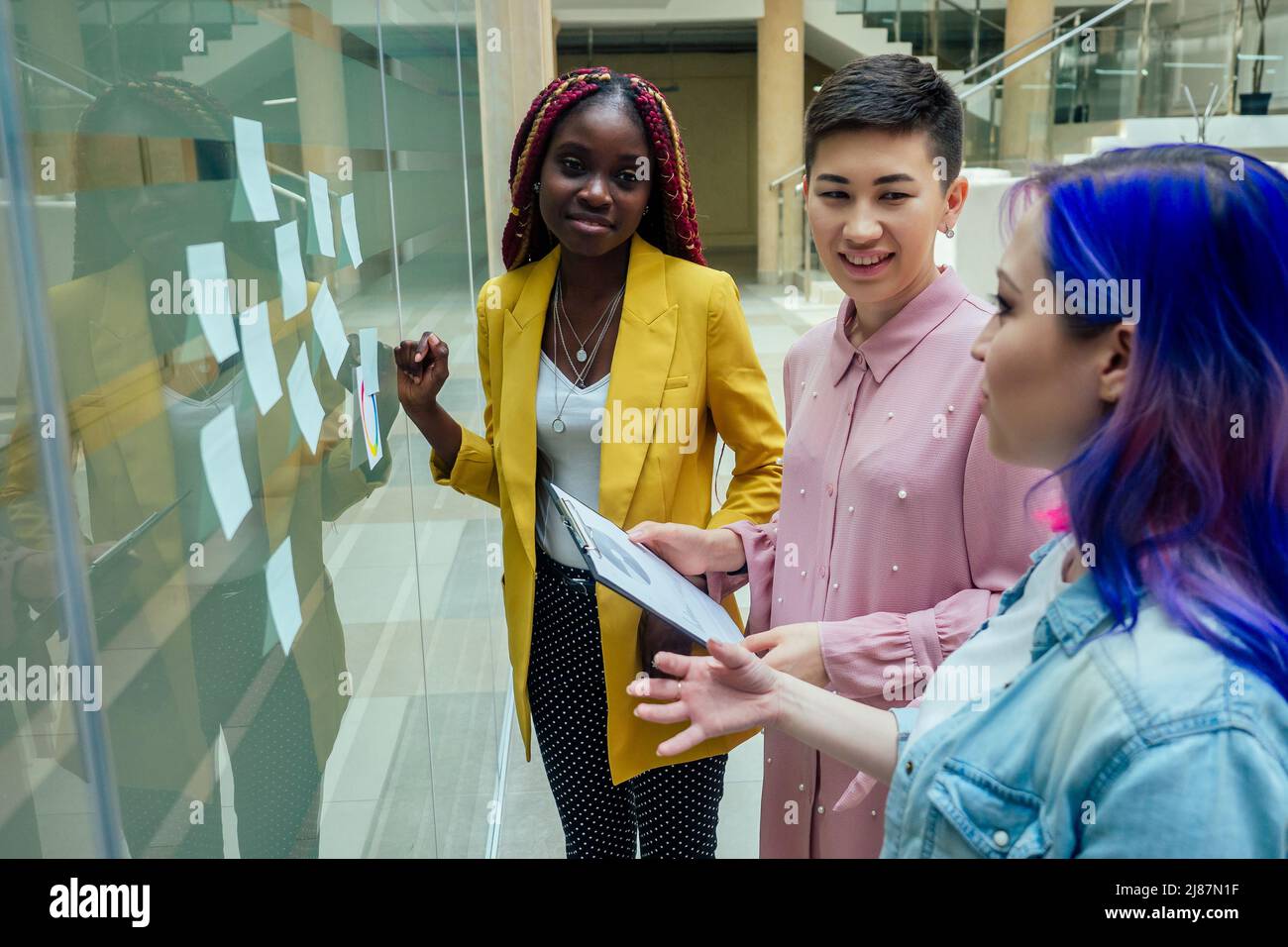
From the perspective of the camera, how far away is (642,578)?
127 centimetres

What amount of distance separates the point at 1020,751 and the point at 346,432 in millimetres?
1126

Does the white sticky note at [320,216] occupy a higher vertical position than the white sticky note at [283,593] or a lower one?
higher

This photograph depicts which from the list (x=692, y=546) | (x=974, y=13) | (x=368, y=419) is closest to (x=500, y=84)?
(x=368, y=419)

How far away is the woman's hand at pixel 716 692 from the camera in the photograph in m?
1.01

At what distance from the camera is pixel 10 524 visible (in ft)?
2.30

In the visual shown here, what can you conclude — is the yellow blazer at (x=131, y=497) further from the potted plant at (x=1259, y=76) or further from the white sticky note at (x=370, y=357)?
the potted plant at (x=1259, y=76)

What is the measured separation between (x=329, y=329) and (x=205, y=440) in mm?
501

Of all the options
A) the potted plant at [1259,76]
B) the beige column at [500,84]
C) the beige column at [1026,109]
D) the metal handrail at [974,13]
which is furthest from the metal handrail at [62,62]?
the metal handrail at [974,13]

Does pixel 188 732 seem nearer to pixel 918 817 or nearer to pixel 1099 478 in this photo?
pixel 918 817

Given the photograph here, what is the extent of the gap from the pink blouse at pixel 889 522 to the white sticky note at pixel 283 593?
2.15ft

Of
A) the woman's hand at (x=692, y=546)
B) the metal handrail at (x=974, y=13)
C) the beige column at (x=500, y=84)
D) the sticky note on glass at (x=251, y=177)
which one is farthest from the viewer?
the metal handrail at (x=974, y=13)

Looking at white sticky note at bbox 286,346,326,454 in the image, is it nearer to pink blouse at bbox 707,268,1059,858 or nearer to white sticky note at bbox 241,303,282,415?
white sticky note at bbox 241,303,282,415

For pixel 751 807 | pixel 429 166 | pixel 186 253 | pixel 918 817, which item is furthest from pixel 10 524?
pixel 751 807
